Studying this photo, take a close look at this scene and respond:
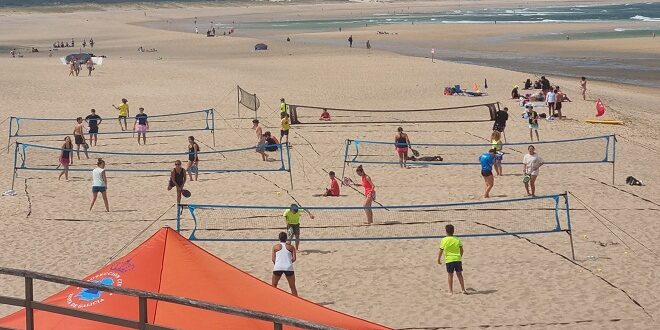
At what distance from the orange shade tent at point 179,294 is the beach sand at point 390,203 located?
3.48 m

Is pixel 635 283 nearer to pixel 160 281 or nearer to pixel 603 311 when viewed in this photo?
pixel 603 311

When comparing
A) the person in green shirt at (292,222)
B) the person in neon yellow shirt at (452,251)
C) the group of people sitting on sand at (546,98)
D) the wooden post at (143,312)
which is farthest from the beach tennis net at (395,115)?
the wooden post at (143,312)

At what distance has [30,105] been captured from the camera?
36.4 m

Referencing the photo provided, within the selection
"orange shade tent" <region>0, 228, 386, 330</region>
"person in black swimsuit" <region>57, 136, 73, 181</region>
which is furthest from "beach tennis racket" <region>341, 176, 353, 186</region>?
"orange shade tent" <region>0, 228, 386, 330</region>

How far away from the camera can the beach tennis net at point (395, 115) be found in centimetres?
3161

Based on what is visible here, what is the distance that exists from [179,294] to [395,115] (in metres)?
23.4

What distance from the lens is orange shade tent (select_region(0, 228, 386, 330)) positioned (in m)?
9.32

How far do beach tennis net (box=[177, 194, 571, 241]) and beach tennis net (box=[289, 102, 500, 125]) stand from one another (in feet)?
39.6

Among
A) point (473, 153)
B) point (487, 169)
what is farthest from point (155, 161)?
point (487, 169)

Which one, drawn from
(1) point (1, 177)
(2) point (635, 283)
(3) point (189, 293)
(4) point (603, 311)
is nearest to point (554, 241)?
(2) point (635, 283)

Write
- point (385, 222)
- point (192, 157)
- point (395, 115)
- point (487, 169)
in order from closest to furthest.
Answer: point (385, 222), point (487, 169), point (192, 157), point (395, 115)

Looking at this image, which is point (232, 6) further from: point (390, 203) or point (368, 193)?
point (368, 193)

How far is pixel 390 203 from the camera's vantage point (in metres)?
20.2

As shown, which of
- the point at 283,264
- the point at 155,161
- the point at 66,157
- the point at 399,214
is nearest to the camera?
the point at 283,264
